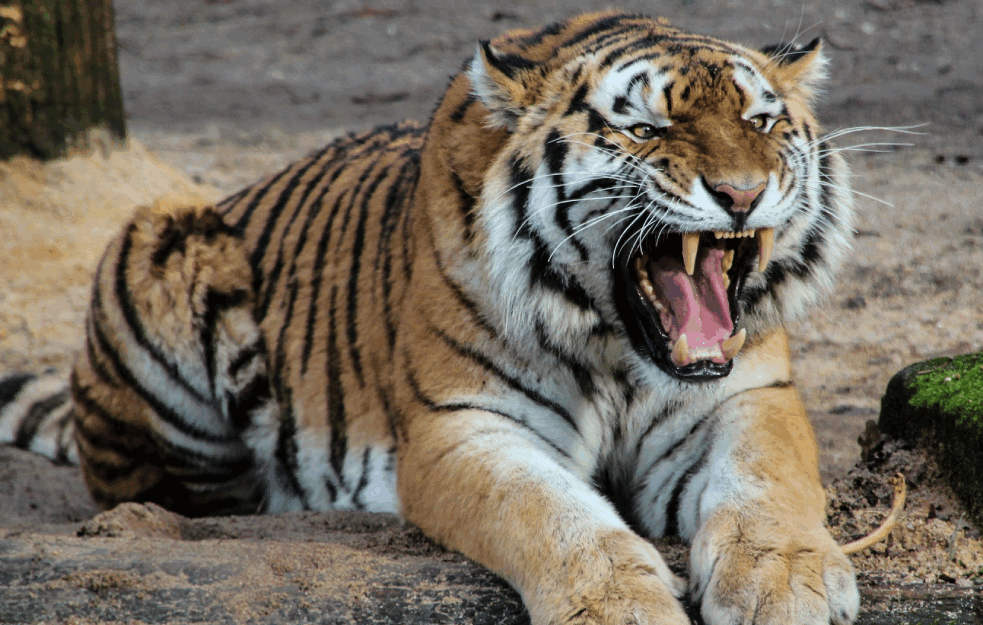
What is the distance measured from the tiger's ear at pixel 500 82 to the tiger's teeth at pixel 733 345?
0.61 m

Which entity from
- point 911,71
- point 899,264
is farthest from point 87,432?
point 911,71

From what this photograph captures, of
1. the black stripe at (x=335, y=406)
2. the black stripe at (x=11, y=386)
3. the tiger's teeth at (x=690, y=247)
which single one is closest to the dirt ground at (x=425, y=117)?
the black stripe at (x=11, y=386)

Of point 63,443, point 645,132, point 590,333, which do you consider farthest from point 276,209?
point 645,132

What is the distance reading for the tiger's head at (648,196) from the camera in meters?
1.94

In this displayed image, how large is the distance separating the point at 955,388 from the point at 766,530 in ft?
1.98

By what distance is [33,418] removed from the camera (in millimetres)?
3352

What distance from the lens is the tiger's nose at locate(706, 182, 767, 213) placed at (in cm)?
183

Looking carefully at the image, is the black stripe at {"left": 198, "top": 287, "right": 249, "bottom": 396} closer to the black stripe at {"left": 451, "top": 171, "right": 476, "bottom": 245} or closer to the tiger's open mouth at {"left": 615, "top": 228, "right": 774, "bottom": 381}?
the black stripe at {"left": 451, "top": 171, "right": 476, "bottom": 245}

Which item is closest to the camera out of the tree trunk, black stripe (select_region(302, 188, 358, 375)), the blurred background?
black stripe (select_region(302, 188, 358, 375))

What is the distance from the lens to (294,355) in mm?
2799

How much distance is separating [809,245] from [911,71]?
485 centimetres

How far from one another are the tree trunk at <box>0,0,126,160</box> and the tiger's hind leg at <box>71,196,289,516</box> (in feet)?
5.90

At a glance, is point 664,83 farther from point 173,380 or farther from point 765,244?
point 173,380

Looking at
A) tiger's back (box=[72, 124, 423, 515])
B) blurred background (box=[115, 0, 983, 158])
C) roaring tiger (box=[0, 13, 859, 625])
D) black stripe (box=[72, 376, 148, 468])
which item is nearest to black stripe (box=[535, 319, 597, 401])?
roaring tiger (box=[0, 13, 859, 625])
